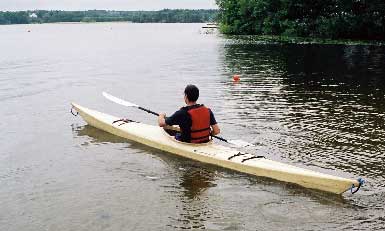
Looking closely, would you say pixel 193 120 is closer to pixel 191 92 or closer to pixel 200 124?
pixel 200 124

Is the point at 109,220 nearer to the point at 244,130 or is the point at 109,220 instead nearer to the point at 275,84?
the point at 244,130

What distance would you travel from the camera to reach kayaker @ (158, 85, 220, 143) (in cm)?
1003

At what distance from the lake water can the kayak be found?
168 millimetres

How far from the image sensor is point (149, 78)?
25.2 metres

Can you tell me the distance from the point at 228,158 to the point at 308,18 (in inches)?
1928

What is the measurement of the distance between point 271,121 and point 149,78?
11.8 meters

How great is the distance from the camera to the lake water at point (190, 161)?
26.8 ft

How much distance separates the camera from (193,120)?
33.8 feet

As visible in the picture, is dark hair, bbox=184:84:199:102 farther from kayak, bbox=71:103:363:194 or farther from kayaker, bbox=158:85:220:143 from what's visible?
kayak, bbox=71:103:363:194

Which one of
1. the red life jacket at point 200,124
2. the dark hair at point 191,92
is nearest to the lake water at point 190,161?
the red life jacket at point 200,124

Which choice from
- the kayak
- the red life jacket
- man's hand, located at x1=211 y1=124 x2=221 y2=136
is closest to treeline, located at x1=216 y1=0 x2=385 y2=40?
the kayak

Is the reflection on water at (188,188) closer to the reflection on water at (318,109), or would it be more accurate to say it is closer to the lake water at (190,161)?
the lake water at (190,161)

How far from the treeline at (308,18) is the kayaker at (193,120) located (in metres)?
41.7

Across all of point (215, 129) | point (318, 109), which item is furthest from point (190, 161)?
point (318, 109)
